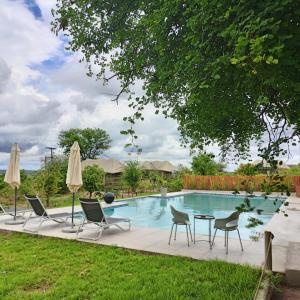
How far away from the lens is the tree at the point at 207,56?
2.04m

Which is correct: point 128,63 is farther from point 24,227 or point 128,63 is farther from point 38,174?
point 38,174

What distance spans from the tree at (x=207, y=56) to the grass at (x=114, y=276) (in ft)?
6.65

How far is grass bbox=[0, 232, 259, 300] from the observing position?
14.2ft

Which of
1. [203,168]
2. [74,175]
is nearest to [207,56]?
[74,175]

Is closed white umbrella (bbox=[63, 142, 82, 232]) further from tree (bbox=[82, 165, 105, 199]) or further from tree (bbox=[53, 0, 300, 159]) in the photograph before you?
tree (bbox=[82, 165, 105, 199])

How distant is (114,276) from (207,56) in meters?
3.88

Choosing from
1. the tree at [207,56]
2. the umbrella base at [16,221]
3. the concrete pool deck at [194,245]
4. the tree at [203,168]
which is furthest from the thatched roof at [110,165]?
the tree at [207,56]

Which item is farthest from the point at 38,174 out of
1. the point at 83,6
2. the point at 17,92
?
the point at 83,6

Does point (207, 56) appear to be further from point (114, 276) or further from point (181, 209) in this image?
point (181, 209)

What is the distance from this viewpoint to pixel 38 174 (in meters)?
15.8

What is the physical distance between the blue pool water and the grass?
163 inches

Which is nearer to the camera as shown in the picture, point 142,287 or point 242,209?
point 242,209

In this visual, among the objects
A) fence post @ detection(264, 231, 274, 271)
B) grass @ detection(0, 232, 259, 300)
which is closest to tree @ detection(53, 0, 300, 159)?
fence post @ detection(264, 231, 274, 271)

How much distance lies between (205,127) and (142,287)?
2.58 metres
